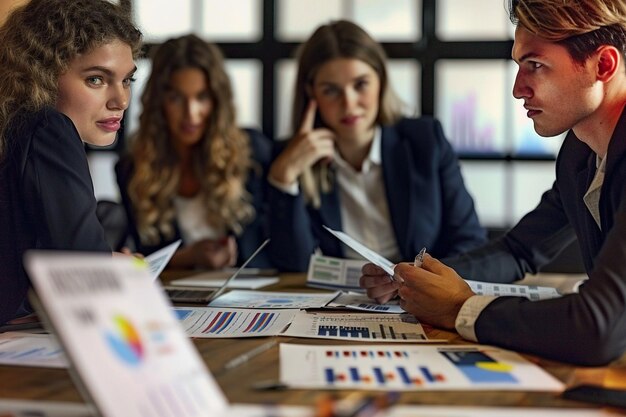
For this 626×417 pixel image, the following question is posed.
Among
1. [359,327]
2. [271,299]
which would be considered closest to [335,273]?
[271,299]

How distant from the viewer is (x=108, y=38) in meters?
1.86

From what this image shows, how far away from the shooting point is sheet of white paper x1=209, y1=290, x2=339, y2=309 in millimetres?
1832

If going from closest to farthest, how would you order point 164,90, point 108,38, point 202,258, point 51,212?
point 51,212 → point 108,38 → point 202,258 → point 164,90

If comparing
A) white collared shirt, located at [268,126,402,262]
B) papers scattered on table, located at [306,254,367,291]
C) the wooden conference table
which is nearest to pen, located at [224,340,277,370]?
the wooden conference table

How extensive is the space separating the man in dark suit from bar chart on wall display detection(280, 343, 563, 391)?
70 mm

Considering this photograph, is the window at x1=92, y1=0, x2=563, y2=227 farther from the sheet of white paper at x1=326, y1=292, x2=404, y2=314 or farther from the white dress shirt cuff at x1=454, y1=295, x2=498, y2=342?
the white dress shirt cuff at x1=454, y1=295, x2=498, y2=342

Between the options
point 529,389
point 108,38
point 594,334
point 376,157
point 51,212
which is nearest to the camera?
point 529,389

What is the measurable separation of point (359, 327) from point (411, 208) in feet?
4.17

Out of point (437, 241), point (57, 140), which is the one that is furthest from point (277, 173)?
point (57, 140)

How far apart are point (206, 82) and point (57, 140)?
1653 mm

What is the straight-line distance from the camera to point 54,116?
66.7 inches

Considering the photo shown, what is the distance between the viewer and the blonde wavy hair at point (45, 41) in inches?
70.4

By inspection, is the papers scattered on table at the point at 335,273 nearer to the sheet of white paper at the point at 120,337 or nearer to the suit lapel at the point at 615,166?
the suit lapel at the point at 615,166

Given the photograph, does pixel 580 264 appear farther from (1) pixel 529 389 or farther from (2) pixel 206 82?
(1) pixel 529 389
